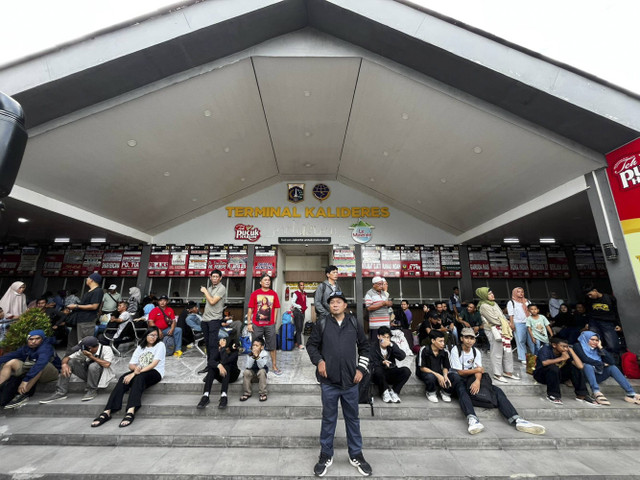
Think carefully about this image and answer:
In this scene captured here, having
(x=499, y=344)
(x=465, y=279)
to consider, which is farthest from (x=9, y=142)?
(x=465, y=279)

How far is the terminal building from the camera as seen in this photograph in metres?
4.03

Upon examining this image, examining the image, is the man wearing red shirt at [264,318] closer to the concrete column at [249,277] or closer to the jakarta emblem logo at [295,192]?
the concrete column at [249,277]

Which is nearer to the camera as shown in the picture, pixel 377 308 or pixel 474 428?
pixel 474 428

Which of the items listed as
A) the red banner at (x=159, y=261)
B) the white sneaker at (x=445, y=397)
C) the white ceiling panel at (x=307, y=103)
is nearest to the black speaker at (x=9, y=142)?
the white ceiling panel at (x=307, y=103)

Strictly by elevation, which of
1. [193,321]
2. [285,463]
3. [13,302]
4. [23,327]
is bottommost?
[285,463]

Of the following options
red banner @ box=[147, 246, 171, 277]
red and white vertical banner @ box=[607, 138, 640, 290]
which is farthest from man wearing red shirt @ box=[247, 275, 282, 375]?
red and white vertical banner @ box=[607, 138, 640, 290]

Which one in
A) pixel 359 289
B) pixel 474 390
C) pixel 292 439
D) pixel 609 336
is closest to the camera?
pixel 292 439

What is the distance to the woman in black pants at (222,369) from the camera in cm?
323

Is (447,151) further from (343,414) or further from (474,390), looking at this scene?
(343,414)

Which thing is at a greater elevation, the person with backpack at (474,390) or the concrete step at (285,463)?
the person with backpack at (474,390)

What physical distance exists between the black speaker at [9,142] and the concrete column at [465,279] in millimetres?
9083

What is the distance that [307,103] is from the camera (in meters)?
5.65

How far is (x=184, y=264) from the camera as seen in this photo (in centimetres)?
808

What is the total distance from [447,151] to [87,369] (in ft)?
24.4
